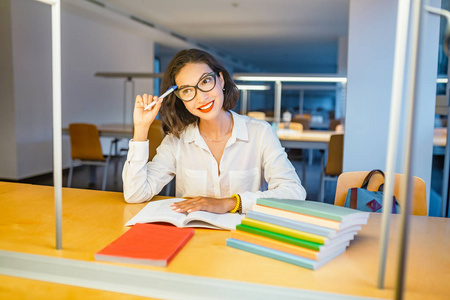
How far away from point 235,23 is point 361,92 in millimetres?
5280

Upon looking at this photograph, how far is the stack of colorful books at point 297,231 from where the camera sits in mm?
855

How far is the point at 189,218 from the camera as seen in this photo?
1.11m

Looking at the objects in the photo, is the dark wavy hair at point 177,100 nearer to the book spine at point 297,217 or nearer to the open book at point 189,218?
the open book at point 189,218

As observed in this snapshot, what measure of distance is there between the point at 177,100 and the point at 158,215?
679mm

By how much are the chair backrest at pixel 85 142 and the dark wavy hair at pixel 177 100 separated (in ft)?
7.79

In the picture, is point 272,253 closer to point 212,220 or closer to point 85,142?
point 212,220

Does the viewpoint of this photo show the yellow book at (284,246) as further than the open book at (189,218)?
No

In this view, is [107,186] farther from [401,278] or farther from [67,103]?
[401,278]

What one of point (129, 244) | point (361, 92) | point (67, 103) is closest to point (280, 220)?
point (129, 244)

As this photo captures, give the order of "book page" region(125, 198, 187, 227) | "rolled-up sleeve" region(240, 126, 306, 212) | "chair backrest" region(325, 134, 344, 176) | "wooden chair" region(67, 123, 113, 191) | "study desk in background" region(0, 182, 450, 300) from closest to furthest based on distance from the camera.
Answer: "study desk in background" region(0, 182, 450, 300) → "book page" region(125, 198, 187, 227) → "rolled-up sleeve" region(240, 126, 306, 212) → "chair backrest" region(325, 134, 344, 176) → "wooden chair" region(67, 123, 113, 191)

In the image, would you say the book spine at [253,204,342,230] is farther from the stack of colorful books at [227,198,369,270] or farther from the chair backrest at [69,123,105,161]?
the chair backrest at [69,123,105,161]

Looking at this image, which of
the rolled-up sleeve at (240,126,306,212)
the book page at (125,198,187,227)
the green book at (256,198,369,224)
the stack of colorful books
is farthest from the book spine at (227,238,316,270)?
the rolled-up sleeve at (240,126,306,212)

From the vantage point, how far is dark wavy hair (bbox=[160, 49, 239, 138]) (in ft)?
5.03

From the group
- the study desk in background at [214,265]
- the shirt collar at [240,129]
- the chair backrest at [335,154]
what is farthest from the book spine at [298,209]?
the chair backrest at [335,154]
